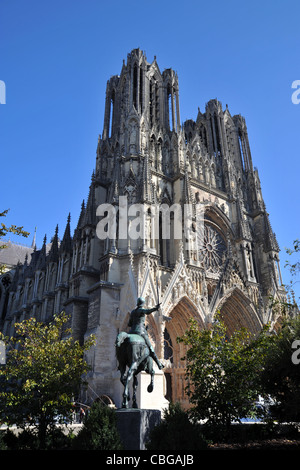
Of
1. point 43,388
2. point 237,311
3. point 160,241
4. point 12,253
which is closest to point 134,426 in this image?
point 43,388

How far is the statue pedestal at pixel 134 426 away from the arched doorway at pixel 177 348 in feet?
46.0

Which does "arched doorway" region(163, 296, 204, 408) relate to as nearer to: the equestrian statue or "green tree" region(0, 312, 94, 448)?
"green tree" region(0, 312, 94, 448)

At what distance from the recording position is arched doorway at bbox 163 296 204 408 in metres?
22.1

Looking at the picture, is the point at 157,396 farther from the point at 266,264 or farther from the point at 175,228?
the point at 266,264

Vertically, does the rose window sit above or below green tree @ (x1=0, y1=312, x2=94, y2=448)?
above

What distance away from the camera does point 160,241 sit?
86.3 ft

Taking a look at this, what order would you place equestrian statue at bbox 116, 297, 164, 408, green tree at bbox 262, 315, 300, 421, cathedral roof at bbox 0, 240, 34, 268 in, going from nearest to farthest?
equestrian statue at bbox 116, 297, 164, 408
green tree at bbox 262, 315, 300, 421
cathedral roof at bbox 0, 240, 34, 268

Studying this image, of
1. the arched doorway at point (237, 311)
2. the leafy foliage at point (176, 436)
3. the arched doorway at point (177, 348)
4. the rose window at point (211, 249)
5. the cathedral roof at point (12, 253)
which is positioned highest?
the cathedral roof at point (12, 253)

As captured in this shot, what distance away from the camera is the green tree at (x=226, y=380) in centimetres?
1264

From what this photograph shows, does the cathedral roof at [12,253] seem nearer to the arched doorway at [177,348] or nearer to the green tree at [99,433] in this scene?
the arched doorway at [177,348]

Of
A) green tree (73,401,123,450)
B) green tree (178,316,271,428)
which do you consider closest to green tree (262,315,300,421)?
green tree (178,316,271,428)

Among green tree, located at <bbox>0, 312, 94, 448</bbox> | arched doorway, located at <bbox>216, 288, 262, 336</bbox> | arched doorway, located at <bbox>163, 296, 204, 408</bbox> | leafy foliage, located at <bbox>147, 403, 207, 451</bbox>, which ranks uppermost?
arched doorway, located at <bbox>216, 288, 262, 336</bbox>

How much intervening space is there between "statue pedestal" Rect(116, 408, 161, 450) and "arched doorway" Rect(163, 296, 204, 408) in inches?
553

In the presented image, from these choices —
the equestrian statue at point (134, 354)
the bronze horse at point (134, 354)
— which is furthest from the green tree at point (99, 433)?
the bronze horse at point (134, 354)
